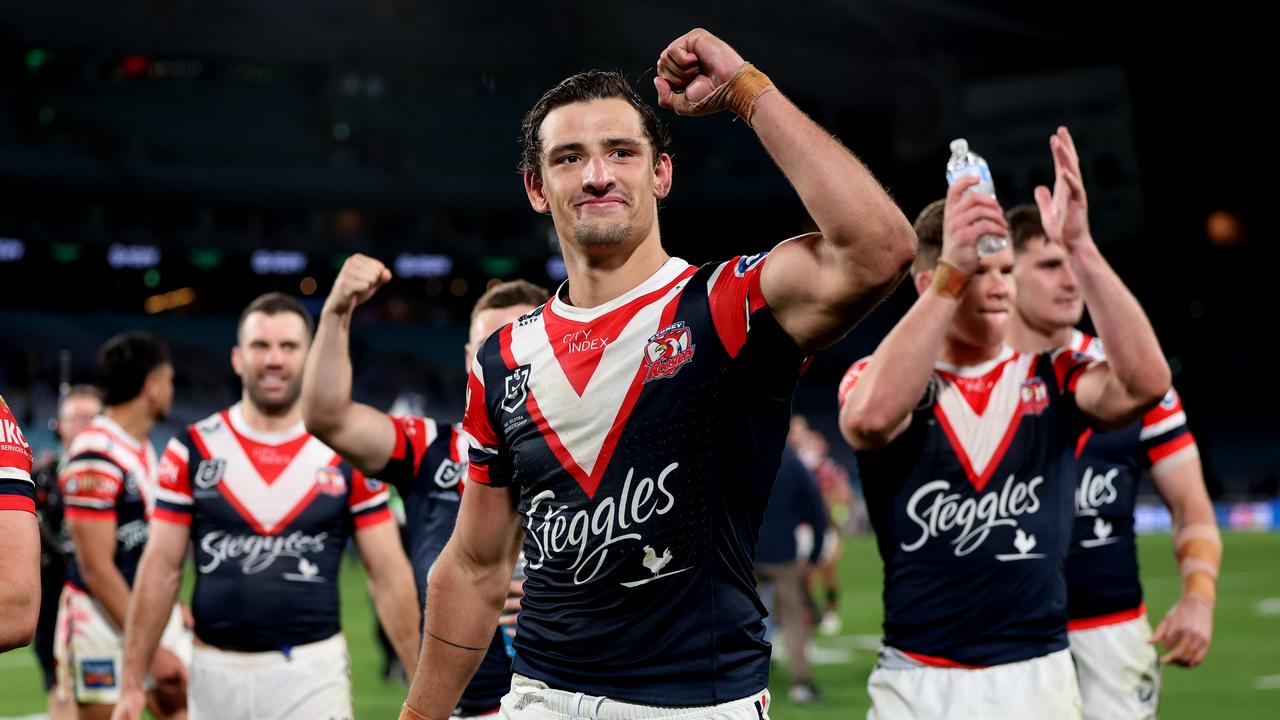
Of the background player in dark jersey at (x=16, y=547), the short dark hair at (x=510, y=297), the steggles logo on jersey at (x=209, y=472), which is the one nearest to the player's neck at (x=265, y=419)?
the steggles logo on jersey at (x=209, y=472)

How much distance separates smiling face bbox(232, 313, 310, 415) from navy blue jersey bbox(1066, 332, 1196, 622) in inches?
140

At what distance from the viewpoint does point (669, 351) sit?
3.01 m

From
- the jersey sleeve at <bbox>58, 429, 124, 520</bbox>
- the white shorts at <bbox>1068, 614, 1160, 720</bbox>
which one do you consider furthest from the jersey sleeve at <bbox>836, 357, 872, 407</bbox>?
the jersey sleeve at <bbox>58, 429, 124, 520</bbox>

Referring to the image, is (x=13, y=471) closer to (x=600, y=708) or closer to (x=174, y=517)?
(x=600, y=708)

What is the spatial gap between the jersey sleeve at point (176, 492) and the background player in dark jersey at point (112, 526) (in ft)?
2.93

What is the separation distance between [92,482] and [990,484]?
193 inches

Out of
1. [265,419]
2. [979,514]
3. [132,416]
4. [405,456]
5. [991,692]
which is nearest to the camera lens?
[991,692]

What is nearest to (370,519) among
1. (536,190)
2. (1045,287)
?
(536,190)

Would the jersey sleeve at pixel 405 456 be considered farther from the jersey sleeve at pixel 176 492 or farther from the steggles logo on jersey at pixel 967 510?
the steggles logo on jersey at pixel 967 510

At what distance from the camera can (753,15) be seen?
37375 millimetres

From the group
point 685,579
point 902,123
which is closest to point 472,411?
point 685,579

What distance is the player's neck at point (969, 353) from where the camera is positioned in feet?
14.9

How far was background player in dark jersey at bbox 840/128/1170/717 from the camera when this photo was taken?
4156 millimetres

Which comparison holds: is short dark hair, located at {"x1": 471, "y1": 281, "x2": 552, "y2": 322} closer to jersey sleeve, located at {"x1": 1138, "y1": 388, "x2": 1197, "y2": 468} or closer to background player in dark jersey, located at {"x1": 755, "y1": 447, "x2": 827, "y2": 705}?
jersey sleeve, located at {"x1": 1138, "y1": 388, "x2": 1197, "y2": 468}
